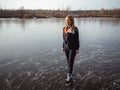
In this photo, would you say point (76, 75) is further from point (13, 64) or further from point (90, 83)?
point (13, 64)

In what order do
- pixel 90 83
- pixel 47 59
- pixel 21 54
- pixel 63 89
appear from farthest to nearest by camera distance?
pixel 21 54 < pixel 47 59 < pixel 90 83 < pixel 63 89

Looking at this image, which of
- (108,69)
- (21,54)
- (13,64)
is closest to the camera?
(108,69)

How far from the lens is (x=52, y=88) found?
3746 mm

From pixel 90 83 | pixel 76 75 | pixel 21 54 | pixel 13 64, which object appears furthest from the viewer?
pixel 21 54

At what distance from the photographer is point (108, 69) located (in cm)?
505

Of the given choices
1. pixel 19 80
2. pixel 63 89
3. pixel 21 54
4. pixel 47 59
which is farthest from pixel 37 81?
pixel 21 54

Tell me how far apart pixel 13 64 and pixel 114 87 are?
347 cm

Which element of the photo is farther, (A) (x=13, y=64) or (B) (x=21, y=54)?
(B) (x=21, y=54)

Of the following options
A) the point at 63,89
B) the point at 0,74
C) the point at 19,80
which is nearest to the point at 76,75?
the point at 63,89

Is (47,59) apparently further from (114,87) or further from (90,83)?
(114,87)

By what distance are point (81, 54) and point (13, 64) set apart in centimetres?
297

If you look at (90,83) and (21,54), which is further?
(21,54)

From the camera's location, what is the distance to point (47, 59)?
6176 millimetres

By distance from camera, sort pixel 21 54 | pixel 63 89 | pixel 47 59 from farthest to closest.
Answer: pixel 21 54
pixel 47 59
pixel 63 89
